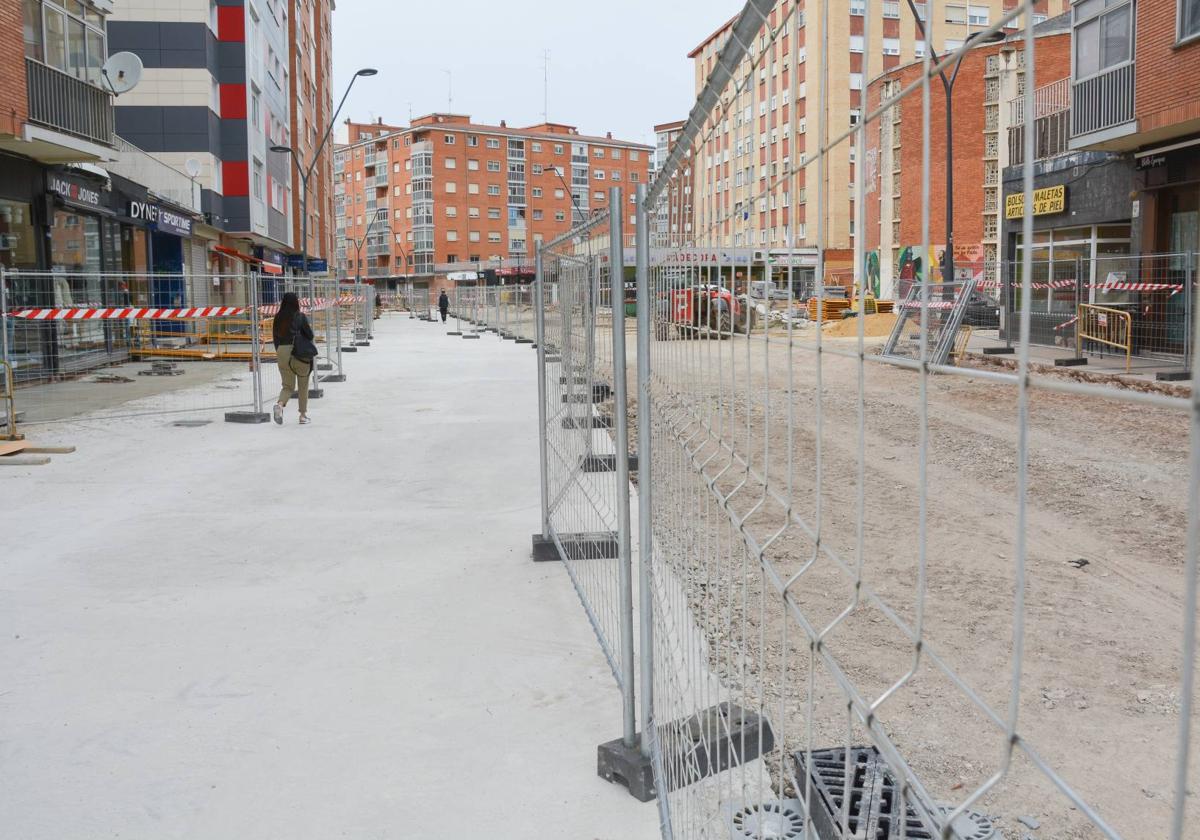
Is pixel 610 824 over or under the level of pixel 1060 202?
under

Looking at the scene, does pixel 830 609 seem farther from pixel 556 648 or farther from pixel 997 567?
pixel 556 648

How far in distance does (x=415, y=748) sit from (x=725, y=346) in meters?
1.97

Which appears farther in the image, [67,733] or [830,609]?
[830,609]

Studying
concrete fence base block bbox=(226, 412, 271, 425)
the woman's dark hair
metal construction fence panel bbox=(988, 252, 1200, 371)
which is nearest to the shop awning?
concrete fence base block bbox=(226, 412, 271, 425)

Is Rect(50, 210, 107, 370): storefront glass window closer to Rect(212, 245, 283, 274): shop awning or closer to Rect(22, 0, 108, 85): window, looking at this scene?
Rect(22, 0, 108, 85): window

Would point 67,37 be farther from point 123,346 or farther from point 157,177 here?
point 157,177

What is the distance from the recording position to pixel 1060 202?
23.3 m

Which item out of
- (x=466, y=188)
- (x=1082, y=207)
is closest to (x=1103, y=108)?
(x=1082, y=207)

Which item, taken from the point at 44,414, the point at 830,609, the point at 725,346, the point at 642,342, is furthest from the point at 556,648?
the point at 44,414

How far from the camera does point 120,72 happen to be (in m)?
20.9

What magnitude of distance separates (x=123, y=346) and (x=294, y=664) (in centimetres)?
1825

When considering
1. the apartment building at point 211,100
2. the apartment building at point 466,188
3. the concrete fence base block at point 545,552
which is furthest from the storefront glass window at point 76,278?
the apartment building at point 466,188

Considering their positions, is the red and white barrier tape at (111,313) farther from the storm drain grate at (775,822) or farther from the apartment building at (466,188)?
the apartment building at (466,188)

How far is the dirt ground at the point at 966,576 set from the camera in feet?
5.49
